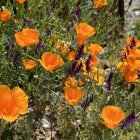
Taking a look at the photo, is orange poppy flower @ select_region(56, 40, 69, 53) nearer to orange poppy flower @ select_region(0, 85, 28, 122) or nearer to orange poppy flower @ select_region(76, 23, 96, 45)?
orange poppy flower @ select_region(76, 23, 96, 45)

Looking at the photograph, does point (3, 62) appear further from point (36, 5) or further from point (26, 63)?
point (36, 5)

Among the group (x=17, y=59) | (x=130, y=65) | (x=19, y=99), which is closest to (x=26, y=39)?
(x=17, y=59)

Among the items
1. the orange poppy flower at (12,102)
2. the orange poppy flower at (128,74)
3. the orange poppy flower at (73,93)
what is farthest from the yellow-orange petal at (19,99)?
the orange poppy flower at (128,74)

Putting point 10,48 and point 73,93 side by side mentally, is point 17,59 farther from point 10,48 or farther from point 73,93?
point 73,93

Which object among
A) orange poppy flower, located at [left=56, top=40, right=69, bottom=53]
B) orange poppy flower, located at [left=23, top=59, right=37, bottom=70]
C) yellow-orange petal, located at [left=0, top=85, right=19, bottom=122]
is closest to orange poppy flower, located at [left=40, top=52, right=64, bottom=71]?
orange poppy flower, located at [left=23, top=59, right=37, bottom=70]

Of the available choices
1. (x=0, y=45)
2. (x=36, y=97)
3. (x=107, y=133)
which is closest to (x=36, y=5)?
(x=0, y=45)
